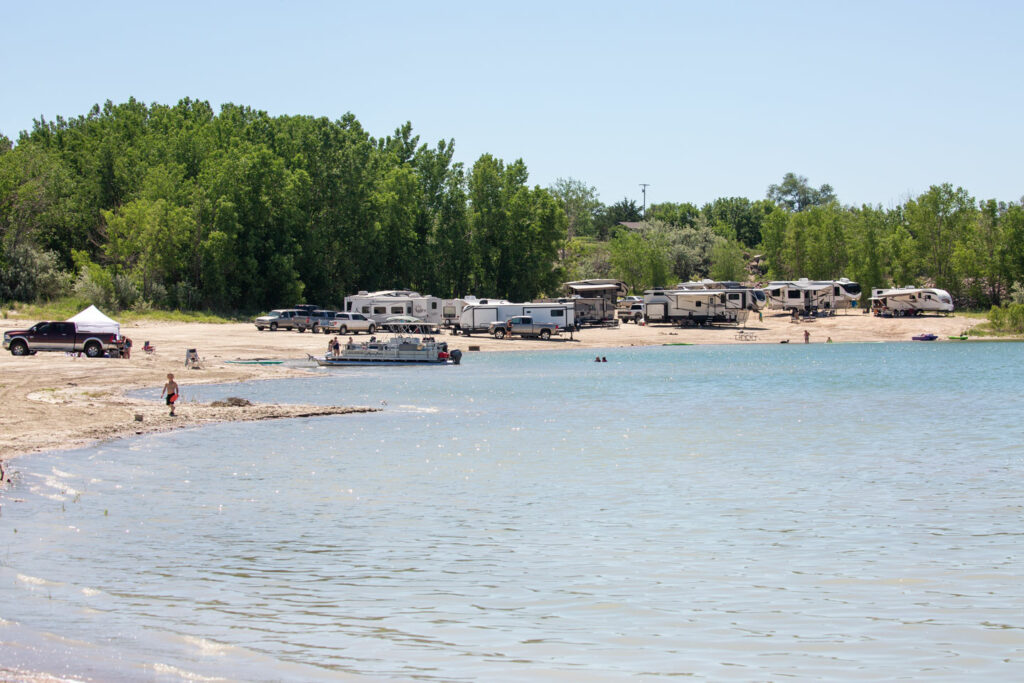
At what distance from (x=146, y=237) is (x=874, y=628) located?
78681 millimetres

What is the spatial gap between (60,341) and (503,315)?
40.4 meters

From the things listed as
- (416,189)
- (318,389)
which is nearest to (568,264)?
(416,189)

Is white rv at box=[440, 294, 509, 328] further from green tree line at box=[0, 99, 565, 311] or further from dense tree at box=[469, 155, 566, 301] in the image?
dense tree at box=[469, 155, 566, 301]

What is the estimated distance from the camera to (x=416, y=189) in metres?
100

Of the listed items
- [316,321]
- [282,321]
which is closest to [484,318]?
[316,321]

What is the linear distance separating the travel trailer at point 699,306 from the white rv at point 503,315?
40.3ft

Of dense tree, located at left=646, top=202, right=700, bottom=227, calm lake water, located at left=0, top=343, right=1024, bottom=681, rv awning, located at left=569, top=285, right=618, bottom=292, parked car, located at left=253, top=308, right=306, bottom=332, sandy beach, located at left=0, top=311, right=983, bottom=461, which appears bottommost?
calm lake water, located at left=0, top=343, right=1024, bottom=681

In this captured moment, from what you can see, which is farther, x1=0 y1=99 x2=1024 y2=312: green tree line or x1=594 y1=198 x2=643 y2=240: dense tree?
x1=594 y1=198 x2=643 y2=240: dense tree

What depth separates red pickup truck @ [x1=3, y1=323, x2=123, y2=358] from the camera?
158ft

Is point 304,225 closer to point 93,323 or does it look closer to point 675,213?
point 93,323

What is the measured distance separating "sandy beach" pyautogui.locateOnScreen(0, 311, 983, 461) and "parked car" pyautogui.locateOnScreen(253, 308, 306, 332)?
0.97m

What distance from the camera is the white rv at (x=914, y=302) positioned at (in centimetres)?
9381

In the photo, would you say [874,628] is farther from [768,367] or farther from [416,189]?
[416,189]

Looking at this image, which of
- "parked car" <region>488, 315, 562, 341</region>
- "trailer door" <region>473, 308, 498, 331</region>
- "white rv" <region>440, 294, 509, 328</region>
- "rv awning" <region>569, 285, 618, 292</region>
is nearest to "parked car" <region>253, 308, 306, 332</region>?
"white rv" <region>440, 294, 509, 328</region>
